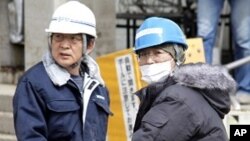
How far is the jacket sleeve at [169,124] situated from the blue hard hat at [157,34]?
368mm

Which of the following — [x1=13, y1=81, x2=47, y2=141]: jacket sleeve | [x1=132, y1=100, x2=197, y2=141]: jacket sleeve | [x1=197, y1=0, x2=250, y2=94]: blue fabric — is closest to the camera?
[x1=132, y1=100, x2=197, y2=141]: jacket sleeve

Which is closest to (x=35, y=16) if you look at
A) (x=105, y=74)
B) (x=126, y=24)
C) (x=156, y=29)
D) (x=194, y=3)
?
(x=105, y=74)

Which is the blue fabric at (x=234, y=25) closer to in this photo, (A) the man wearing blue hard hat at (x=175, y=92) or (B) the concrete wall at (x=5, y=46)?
(B) the concrete wall at (x=5, y=46)

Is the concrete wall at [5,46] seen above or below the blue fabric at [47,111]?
above

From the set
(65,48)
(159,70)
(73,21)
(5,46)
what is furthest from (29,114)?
(5,46)

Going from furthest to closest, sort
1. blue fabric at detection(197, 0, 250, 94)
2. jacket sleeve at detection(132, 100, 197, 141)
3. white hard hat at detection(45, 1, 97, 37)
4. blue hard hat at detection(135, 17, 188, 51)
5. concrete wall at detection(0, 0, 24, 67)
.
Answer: concrete wall at detection(0, 0, 24, 67) → blue fabric at detection(197, 0, 250, 94) → white hard hat at detection(45, 1, 97, 37) → blue hard hat at detection(135, 17, 188, 51) → jacket sleeve at detection(132, 100, 197, 141)

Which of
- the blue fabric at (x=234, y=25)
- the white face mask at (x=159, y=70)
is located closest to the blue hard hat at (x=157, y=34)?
the white face mask at (x=159, y=70)

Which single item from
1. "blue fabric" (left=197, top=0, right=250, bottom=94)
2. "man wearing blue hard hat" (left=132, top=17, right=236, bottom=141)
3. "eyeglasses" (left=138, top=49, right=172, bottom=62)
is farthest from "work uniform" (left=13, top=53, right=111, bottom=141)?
"blue fabric" (left=197, top=0, right=250, bottom=94)

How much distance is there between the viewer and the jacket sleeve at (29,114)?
13.3 feet

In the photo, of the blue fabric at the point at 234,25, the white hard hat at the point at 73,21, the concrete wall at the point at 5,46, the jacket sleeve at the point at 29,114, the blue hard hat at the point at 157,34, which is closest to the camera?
the blue hard hat at the point at 157,34

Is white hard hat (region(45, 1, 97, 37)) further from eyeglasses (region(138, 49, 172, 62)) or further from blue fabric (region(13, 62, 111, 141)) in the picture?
eyeglasses (region(138, 49, 172, 62))

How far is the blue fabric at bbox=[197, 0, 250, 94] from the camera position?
7.25m

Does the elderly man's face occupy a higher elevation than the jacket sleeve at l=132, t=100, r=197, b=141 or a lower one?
higher

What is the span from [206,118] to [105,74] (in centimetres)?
361
